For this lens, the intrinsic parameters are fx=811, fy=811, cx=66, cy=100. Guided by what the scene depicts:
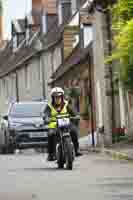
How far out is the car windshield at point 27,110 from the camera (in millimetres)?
26644

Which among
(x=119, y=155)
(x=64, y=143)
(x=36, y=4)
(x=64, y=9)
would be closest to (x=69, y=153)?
(x=64, y=143)

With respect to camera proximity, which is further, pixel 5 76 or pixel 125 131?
pixel 5 76

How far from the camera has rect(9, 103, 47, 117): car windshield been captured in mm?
26644

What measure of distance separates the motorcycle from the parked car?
9.29 m

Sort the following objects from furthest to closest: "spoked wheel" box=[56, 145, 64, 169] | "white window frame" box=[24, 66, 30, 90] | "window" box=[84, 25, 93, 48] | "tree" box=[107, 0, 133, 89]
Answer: "white window frame" box=[24, 66, 30, 90] < "window" box=[84, 25, 93, 48] < "tree" box=[107, 0, 133, 89] < "spoked wheel" box=[56, 145, 64, 169]

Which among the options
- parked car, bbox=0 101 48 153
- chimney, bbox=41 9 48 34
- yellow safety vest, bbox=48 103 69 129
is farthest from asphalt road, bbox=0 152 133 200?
chimney, bbox=41 9 48 34

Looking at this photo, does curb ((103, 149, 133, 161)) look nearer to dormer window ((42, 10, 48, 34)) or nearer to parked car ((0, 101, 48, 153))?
parked car ((0, 101, 48, 153))

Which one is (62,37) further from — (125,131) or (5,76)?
(5,76)

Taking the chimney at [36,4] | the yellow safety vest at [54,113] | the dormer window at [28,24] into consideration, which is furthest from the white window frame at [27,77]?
the yellow safety vest at [54,113]

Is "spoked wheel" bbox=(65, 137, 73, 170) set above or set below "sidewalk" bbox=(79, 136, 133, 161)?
above

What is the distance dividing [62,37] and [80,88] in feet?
19.6

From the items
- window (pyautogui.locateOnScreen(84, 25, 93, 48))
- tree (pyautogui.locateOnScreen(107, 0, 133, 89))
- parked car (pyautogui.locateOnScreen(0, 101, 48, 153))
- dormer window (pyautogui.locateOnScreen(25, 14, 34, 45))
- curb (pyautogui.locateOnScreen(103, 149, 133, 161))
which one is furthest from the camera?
dormer window (pyautogui.locateOnScreen(25, 14, 34, 45))

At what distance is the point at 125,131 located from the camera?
3039cm

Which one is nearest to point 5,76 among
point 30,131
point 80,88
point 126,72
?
point 80,88
